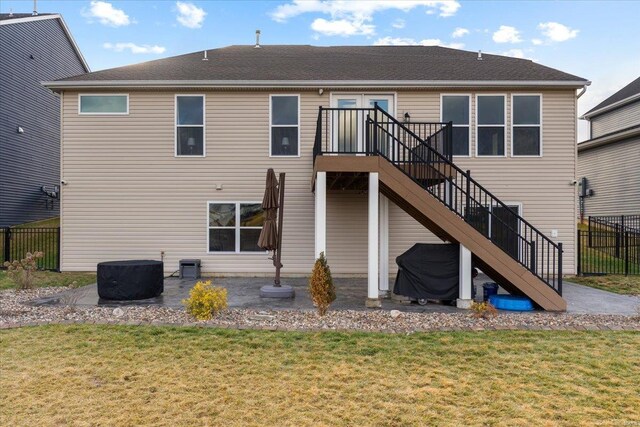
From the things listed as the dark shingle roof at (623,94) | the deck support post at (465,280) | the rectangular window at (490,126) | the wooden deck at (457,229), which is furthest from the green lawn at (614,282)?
the dark shingle roof at (623,94)

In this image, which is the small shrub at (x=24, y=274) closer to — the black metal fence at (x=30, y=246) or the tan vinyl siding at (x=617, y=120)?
the black metal fence at (x=30, y=246)

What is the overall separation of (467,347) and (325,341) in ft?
5.86

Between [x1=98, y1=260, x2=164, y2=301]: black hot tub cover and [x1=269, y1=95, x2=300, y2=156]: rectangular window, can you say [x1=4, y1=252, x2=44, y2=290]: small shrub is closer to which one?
[x1=98, y1=260, x2=164, y2=301]: black hot tub cover

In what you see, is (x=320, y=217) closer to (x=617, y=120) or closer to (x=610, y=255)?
(x=610, y=255)

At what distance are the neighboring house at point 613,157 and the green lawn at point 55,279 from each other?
63.2 ft

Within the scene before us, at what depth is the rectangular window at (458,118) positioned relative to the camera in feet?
36.1

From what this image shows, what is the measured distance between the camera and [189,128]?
11180 millimetres

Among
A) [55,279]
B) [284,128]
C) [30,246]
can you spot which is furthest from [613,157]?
[30,246]

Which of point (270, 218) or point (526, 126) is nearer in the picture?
point (270, 218)

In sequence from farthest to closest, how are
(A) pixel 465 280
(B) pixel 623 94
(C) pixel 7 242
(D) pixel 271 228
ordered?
(B) pixel 623 94, (C) pixel 7 242, (D) pixel 271 228, (A) pixel 465 280

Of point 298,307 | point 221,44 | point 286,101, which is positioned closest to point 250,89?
point 286,101

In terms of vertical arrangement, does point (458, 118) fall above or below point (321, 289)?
above

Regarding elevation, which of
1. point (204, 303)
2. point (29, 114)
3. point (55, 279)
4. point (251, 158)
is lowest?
point (55, 279)

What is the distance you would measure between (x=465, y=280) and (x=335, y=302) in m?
2.42
